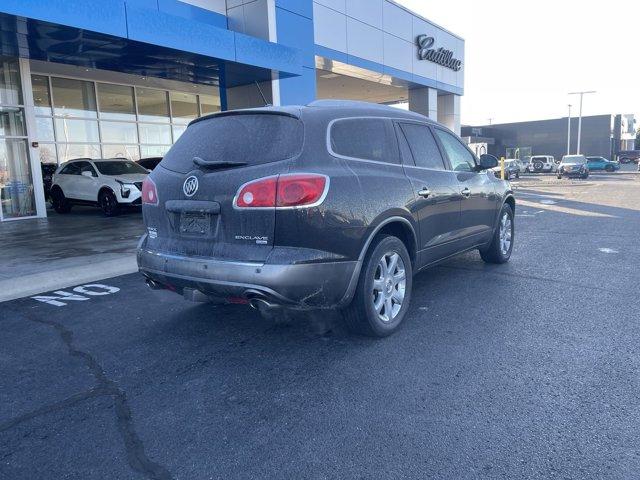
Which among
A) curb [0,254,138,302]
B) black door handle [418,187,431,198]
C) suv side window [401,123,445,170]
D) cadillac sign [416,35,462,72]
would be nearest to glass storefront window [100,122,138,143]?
cadillac sign [416,35,462,72]

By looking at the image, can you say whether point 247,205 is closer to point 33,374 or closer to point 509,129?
point 33,374

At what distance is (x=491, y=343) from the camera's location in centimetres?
390

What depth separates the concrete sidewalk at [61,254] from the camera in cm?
620

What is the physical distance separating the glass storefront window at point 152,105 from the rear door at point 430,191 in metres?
18.3

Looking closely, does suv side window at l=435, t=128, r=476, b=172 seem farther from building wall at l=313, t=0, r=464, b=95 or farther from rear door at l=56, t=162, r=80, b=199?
rear door at l=56, t=162, r=80, b=199

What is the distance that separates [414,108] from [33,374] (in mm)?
21437

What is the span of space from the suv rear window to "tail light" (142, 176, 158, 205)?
199 mm

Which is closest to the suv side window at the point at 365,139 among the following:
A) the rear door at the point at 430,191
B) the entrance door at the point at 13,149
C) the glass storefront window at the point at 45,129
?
the rear door at the point at 430,191

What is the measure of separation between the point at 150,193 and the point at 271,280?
1534 millimetres

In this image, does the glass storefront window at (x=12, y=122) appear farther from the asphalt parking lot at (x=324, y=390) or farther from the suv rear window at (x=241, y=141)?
the suv rear window at (x=241, y=141)

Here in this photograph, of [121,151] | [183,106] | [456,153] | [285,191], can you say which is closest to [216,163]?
[285,191]

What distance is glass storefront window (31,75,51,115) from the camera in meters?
17.7

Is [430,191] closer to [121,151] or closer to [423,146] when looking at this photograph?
[423,146]

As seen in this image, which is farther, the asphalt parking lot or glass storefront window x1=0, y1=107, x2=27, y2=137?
glass storefront window x1=0, y1=107, x2=27, y2=137
